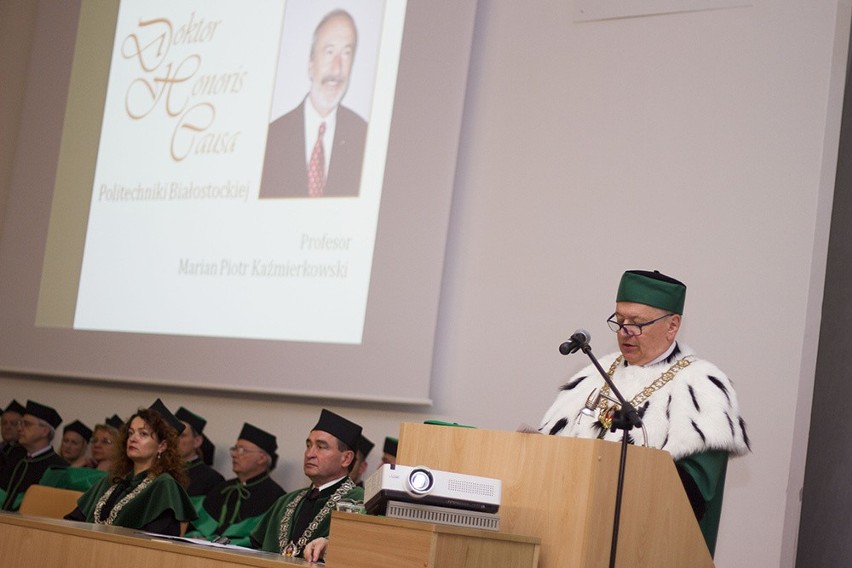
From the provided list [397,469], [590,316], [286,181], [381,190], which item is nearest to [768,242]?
[590,316]

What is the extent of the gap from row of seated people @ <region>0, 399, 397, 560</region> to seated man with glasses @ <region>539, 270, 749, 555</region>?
1.24 meters

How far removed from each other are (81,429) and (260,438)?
4.79ft

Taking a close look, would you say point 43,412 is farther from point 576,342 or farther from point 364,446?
point 576,342

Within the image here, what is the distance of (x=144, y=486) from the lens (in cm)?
536

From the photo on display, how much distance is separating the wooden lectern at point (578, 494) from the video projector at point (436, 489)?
0.12 m

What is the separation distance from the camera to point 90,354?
698 centimetres

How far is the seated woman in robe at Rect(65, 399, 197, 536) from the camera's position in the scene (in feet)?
17.0

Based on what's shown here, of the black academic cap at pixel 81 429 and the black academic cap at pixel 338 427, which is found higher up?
the black academic cap at pixel 338 427

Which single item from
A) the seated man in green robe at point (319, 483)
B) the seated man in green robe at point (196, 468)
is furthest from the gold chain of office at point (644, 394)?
the seated man in green robe at point (196, 468)

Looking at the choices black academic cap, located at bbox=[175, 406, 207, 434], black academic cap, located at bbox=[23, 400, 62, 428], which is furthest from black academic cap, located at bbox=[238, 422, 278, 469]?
black academic cap, located at bbox=[23, 400, 62, 428]

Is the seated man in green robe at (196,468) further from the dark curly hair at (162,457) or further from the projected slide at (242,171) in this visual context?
the dark curly hair at (162,457)

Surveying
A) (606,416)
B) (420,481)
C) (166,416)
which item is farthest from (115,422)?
(420,481)

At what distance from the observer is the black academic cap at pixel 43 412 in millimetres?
7047

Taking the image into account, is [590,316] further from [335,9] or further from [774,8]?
[335,9]
